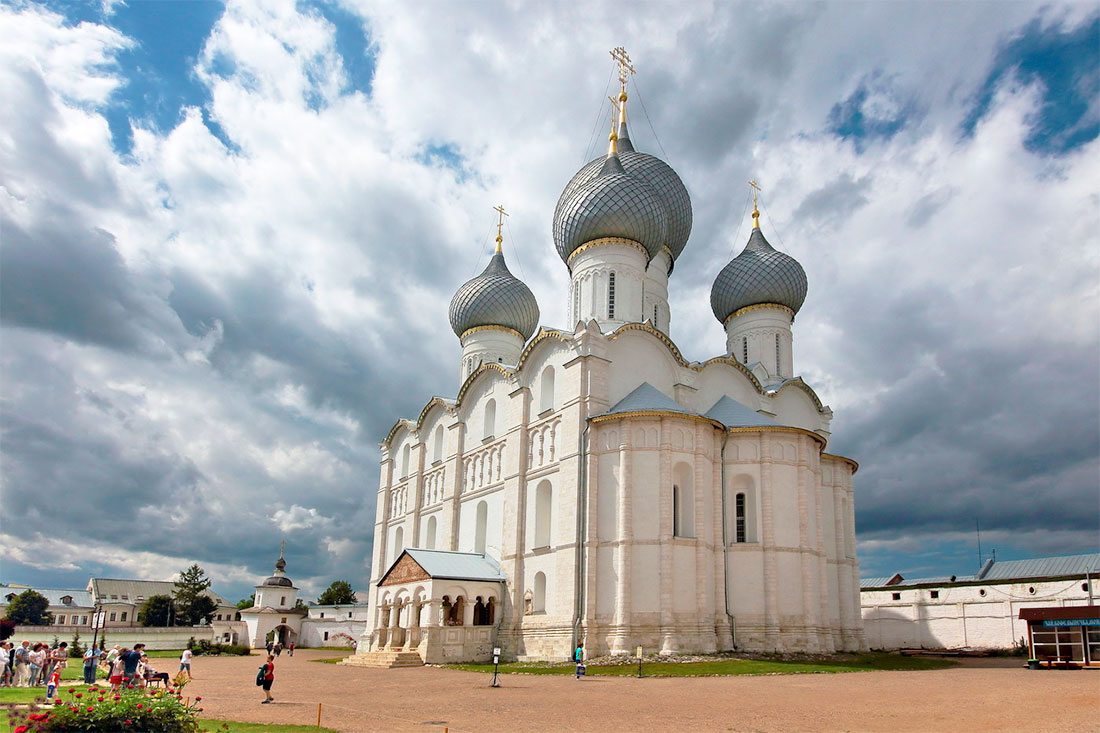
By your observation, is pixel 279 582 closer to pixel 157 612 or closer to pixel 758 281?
pixel 157 612

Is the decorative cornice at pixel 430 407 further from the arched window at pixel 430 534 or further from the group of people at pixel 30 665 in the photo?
the group of people at pixel 30 665

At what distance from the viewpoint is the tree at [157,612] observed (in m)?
60.5

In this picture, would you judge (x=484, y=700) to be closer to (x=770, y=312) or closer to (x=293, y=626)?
(x=770, y=312)

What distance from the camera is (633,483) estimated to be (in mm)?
24328

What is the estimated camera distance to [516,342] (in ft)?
124

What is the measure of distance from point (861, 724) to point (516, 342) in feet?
91.9

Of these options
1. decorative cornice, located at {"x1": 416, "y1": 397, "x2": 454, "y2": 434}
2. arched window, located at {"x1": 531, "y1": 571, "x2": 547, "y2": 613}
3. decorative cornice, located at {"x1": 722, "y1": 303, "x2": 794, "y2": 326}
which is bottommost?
arched window, located at {"x1": 531, "y1": 571, "x2": 547, "y2": 613}

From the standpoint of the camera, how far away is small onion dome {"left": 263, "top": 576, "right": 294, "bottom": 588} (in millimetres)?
49594

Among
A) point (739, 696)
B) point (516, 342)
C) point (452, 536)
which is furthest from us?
point (516, 342)

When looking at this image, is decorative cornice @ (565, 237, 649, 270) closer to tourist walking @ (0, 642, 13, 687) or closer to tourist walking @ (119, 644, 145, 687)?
tourist walking @ (119, 644, 145, 687)

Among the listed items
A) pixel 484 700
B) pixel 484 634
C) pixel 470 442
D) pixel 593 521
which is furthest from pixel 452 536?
pixel 484 700

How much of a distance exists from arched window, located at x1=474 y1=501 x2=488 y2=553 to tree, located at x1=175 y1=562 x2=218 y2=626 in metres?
34.9

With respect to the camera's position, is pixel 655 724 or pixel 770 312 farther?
pixel 770 312

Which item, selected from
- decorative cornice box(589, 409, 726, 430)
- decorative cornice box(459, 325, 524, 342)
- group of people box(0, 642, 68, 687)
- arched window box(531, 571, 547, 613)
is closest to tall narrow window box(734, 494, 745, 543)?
decorative cornice box(589, 409, 726, 430)
